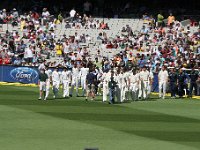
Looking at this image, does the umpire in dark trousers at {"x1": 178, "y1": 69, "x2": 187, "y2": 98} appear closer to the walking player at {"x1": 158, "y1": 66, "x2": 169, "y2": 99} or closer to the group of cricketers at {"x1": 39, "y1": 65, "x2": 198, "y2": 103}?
the group of cricketers at {"x1": 39, "y1": 65, "x2": 198, "y2": 103}

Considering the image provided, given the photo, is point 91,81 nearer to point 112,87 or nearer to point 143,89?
point 112,87

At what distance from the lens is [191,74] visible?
4559 centimetres

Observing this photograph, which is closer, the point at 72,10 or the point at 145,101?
the point at 145,101

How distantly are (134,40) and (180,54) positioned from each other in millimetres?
6536

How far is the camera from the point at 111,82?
124 ft

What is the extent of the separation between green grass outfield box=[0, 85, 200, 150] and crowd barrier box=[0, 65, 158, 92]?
442 inches

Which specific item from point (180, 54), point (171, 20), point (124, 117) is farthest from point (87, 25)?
point (124, 117)

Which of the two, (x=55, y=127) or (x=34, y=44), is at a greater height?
(x=34, y=44)

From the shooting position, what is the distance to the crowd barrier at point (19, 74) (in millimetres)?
52188

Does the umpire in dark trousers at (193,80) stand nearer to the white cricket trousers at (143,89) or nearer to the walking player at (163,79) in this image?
the walking player at (163,79)

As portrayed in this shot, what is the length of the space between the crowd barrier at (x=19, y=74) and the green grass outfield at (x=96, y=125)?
36.8 feet

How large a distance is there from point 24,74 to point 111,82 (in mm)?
15564

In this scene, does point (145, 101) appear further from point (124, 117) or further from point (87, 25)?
point (87, 25)

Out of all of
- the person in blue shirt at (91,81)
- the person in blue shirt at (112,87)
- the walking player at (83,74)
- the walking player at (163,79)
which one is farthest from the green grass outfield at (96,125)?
the walking player at (83,74)
